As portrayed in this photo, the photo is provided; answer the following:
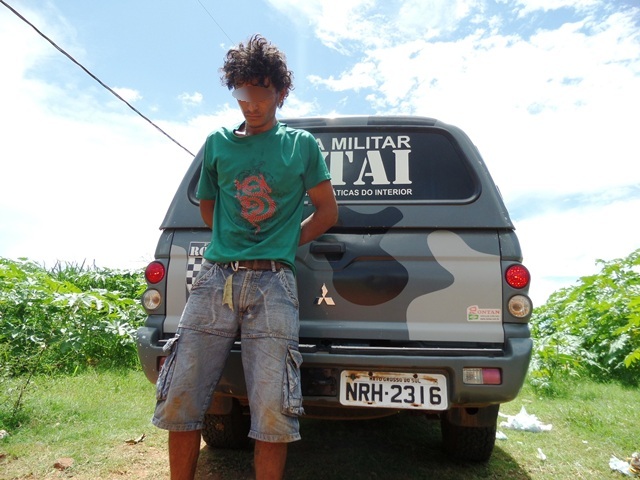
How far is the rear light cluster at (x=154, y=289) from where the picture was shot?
8.35 feet

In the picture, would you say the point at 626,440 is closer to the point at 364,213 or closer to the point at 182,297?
the point at 364,213

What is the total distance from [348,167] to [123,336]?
3757mm

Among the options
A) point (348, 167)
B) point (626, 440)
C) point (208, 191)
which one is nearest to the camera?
point (208, 191)

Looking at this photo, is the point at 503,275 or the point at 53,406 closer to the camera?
the point at 503,275

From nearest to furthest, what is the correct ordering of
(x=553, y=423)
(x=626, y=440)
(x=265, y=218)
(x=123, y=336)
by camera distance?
(x=265, y=218) < (x=626, y=440) < (x=553, y=423) < (x=123, y=336)

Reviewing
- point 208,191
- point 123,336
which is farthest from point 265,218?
point 123,336

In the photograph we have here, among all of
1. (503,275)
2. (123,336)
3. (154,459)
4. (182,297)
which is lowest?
(154,459)

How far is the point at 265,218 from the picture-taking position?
209cm

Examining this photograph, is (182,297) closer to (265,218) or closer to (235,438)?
(265,218)

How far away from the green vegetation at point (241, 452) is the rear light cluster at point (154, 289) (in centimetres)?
101

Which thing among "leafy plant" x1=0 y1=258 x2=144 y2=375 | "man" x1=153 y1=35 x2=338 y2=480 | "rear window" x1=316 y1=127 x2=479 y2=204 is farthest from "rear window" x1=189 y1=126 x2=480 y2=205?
"leafy plant" x1=0 y1=258 x2=144 y2=375

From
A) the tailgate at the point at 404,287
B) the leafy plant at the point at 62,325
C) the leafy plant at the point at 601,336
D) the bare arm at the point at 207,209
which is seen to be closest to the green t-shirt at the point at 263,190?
the bare arm at the point at 207,209

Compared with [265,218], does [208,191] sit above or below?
above

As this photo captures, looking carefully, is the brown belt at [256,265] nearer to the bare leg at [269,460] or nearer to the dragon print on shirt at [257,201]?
the dragon print on shirt at [257,201]
